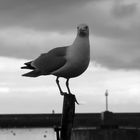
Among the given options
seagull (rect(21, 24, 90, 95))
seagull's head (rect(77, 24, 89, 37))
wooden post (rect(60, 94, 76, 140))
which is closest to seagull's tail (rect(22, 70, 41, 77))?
seagull (rect(21, 24, 90, 95))

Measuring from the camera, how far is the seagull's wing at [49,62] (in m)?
8.28

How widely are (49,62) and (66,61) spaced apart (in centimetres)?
37

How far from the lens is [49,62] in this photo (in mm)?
8445

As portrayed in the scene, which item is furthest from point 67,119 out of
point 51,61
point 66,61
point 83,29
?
point 51,61

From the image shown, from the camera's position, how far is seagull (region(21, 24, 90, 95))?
7.84 metres

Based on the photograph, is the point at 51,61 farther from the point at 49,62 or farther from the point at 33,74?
the point at 33,74

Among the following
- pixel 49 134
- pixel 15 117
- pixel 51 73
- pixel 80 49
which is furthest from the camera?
pixel 15 117

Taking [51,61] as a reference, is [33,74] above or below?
below

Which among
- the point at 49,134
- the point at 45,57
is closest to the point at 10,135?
the point at 49,134

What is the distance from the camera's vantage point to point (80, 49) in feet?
25.8

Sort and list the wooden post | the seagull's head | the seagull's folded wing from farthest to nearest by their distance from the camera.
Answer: the seagull's folded wing → the seagull's head → the wooden post

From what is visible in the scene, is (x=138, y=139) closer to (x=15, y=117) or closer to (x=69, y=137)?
(x=69, y=137)

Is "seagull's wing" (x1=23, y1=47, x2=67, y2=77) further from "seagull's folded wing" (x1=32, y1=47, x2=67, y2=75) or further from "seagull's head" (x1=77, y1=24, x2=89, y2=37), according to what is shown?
"seagull's head" (x1=77, y1=24, x2=89, y2=37)

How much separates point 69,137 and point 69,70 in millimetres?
851
